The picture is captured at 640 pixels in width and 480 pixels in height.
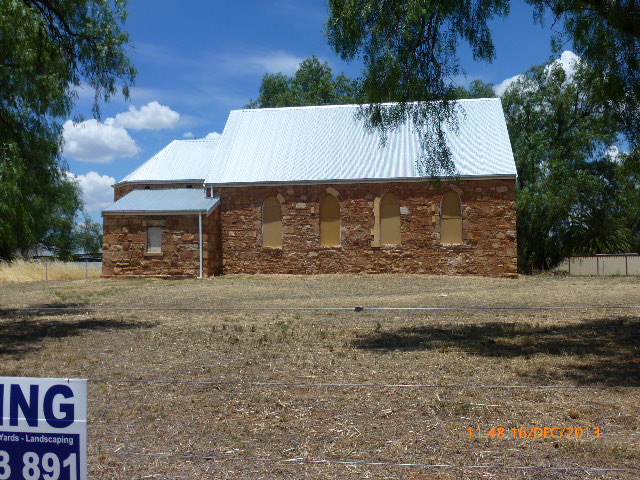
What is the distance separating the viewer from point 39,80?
1253 cm

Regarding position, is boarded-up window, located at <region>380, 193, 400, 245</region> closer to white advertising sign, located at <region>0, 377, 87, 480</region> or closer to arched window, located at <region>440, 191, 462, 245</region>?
arched window, located at <region>440, 191, 462, 245</region>

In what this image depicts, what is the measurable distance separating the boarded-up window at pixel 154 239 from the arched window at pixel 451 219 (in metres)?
11.1

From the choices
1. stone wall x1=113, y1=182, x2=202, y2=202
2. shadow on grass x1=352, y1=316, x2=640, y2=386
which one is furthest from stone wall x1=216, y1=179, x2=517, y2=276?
shadow on grass x1=352, y1=316, x2=640, y2=386

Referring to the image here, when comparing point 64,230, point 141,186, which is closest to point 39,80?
point 141,186

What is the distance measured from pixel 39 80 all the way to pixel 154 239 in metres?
15.2

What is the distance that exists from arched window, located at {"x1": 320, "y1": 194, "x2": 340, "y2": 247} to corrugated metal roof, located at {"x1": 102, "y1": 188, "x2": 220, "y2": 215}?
4.33 m

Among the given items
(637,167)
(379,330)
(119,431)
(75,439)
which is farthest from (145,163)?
(75,439)

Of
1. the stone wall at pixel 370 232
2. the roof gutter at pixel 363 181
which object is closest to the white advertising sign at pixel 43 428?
the roof gutter at pixel 363 181

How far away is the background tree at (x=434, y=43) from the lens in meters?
10.8

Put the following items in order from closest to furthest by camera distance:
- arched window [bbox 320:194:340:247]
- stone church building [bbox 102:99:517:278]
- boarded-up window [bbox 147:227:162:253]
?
stone church building [bbox 102:99:517:278] → boarded-up window [bbox 147:227:162:253] → arched window [bbox 320:194:340:247]

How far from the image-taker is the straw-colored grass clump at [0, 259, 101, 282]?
30.6m

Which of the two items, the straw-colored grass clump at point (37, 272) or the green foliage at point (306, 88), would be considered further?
the green foliage at point (306, 88)

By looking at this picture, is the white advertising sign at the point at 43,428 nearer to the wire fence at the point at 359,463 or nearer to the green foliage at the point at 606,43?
the wire fence at the point at 359,463

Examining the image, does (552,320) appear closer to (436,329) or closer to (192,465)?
(436,329)
